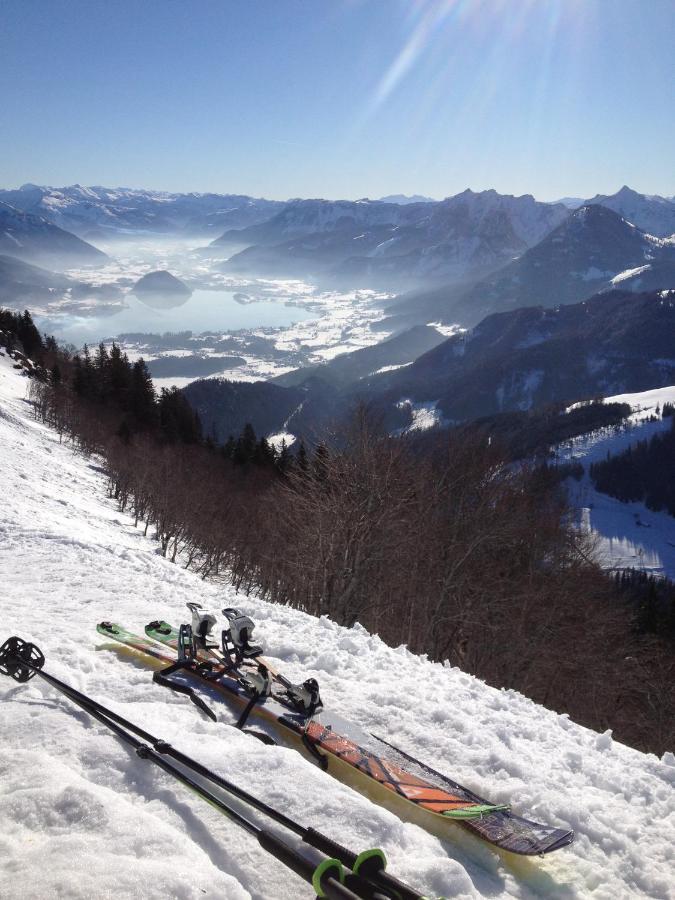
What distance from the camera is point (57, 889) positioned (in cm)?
288

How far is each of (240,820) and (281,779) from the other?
1.03 meters

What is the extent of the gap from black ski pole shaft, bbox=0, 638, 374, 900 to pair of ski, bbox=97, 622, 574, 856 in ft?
5.09

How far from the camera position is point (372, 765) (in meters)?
5.63

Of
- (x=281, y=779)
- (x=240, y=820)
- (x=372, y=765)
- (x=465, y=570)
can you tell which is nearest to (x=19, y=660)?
(x=281, y=779)

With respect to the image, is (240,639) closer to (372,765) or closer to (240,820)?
(372,765)

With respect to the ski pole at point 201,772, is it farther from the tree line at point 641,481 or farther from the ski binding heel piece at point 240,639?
the tree line at point 641,481

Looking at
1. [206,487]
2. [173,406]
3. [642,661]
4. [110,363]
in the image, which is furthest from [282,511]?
[110,363]

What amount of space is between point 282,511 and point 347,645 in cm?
2086

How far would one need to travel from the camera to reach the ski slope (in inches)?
133

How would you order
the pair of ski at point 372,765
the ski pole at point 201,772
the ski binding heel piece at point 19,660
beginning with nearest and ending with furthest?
the ski pole at point 201,772 < the pair of ski at point 372,765 < the ski binding heel piece at point 19,660

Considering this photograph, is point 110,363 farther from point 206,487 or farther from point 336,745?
point 336,745

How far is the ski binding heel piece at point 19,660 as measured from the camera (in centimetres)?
580

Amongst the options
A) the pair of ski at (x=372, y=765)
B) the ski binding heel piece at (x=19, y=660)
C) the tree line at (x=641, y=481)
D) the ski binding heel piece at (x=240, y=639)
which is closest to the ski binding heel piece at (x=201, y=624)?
the pair of ski at (x=372, y=765)

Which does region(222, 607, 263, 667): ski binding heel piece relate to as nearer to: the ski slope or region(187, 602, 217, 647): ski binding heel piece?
region(187, 602, 217, 647): ski binding heel piece
